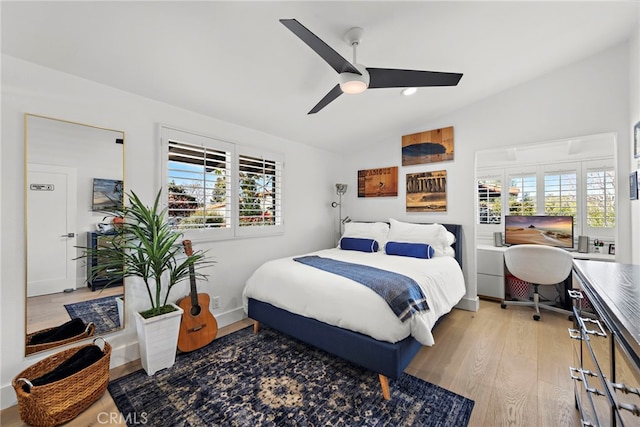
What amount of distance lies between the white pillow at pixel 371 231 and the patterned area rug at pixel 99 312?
2.90 meters

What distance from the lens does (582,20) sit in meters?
2.22

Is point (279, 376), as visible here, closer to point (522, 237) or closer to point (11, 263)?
point (11, 263)

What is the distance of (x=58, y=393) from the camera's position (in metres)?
1.59

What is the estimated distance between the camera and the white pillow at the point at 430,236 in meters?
3.29

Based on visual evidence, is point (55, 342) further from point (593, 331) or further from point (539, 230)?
point (539, 230)

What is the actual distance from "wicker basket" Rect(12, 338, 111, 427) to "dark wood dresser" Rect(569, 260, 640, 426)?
2.67 meters

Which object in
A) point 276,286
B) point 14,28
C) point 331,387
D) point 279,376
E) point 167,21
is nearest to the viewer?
point 14,28

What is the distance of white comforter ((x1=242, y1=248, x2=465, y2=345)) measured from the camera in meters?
1.83

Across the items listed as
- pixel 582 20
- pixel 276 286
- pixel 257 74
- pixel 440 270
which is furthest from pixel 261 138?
pixel 582 20

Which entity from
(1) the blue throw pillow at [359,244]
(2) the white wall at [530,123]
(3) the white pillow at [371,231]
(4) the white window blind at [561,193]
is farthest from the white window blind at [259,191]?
(4) the white window blind at [561,193]

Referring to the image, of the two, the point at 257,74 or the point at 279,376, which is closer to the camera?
the point at 279,376

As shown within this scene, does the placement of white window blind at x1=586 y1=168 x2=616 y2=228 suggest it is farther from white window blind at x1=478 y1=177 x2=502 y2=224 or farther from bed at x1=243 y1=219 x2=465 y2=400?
bed at x1=243 y1=219 x2=465 y2=400

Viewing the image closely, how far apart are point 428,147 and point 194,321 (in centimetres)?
370

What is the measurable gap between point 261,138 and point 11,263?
2.51 m
